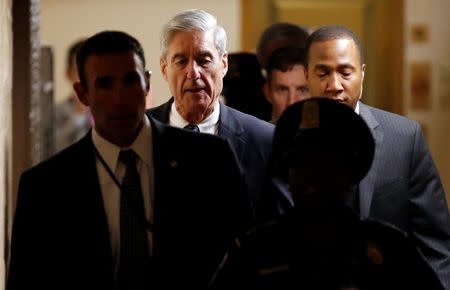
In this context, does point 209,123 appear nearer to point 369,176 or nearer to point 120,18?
point 369,176

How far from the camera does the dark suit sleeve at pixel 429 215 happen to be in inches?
126

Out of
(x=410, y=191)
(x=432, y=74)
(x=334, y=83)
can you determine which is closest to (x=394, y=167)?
(x=410, y=191)

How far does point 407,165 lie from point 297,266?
0.92 meters

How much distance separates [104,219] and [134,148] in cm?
17

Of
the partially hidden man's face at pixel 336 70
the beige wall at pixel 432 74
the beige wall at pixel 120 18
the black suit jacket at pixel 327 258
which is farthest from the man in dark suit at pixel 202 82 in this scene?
the beige wall at pixel 432 74

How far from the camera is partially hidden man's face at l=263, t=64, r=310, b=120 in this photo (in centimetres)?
359

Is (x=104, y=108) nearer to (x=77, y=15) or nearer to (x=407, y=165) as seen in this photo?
(x=407, y=165)

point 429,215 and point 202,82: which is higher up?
point 202,82

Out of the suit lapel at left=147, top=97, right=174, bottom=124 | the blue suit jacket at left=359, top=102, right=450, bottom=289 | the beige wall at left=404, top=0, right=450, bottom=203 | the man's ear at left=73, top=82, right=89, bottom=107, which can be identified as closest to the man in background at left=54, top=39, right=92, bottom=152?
the beige wall at left=404, top=0, right=450, bottom=203

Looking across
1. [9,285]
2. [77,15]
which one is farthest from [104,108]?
[77,15]

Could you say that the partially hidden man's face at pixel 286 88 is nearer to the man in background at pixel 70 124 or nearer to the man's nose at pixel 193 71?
the man's nose at pixel 193 71

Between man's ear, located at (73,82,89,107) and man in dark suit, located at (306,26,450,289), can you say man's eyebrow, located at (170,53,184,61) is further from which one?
man's ear, located at (73,82,89,107)

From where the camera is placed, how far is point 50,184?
2.56m

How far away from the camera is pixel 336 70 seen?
315 cm
